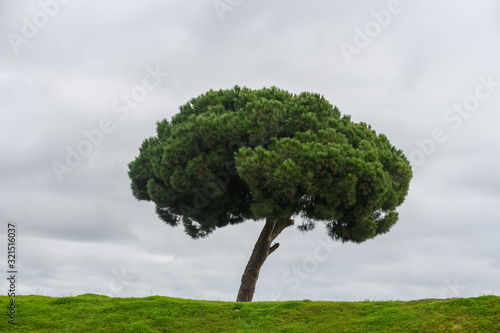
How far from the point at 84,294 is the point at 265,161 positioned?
31.2 feet

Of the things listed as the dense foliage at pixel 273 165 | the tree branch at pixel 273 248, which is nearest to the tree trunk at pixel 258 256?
the tree branch at pixel 273 248

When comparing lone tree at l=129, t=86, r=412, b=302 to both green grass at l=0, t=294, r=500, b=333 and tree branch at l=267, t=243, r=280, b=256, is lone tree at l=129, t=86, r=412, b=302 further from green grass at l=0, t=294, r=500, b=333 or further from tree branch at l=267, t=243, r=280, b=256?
green grass at l=0, t=294, r=500, b=333

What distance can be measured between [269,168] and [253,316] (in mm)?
5300

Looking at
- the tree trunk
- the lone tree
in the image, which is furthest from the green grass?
the lone tree

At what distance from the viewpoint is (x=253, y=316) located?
54.9 feet

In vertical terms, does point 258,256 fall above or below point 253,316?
above

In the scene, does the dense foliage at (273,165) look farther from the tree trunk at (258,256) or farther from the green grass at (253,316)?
the green grass at (253,316)

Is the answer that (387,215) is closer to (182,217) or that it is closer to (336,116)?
(336,116)

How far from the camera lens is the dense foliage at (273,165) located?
18.0 meters

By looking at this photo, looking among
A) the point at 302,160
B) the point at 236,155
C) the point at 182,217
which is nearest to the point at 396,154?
the point at 302,160

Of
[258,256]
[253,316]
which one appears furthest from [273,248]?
[253,316]

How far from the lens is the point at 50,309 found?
17812mm

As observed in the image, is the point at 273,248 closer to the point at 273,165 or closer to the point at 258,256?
the point at 258,256

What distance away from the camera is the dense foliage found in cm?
1802
